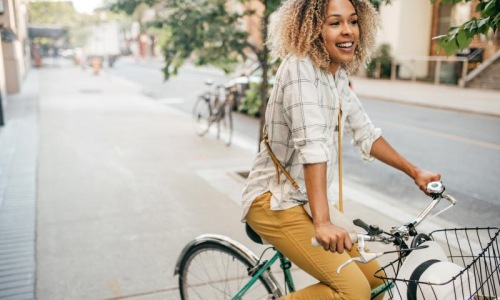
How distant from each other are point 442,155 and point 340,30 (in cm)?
719

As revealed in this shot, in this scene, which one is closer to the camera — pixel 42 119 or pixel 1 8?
pixel 1 8

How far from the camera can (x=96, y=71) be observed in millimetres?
31734

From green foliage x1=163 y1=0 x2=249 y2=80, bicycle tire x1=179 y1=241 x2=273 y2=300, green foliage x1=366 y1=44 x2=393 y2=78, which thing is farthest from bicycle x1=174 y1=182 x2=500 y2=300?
green foliage x1=366 y1=44 x2=393 y2=78

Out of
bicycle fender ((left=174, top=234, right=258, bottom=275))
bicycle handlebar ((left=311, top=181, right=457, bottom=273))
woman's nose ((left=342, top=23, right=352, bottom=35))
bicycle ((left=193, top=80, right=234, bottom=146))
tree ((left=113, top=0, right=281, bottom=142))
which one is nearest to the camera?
bicycle handlebar ((left=311, top=181, right=457, bottom=273))

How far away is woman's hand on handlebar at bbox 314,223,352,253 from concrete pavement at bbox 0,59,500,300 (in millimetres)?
2100

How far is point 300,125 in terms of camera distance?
1.97 meters

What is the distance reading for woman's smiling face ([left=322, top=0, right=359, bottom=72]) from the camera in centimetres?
204

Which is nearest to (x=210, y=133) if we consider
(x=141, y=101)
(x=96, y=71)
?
(x=141, y=101)

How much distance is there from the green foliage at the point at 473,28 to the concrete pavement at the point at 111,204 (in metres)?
2.12

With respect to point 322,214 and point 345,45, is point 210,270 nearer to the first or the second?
point 322,214

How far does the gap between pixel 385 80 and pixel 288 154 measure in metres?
24.9

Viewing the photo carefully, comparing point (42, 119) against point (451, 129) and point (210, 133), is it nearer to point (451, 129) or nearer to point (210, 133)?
point (210, 133)

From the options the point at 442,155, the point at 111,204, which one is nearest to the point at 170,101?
the point at 442,155

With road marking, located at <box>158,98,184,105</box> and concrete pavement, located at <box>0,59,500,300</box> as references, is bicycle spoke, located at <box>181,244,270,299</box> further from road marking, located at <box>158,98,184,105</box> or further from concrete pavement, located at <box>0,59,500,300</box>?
road marking, located at <box>158,98,184,105</box>
